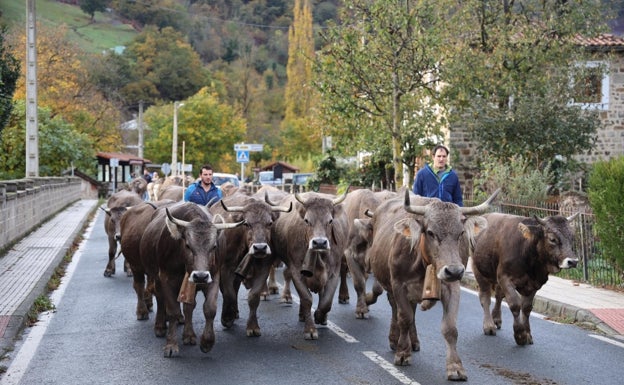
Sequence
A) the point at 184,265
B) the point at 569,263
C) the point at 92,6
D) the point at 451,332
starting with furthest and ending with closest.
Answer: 1. the point at 92,6
2. the point at 569,263
3. the point at 184,265
4. the point at 451,332

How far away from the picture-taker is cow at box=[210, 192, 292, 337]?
11039 mm

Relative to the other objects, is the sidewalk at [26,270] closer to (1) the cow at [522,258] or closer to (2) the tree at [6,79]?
(2) the tree at [6,79]

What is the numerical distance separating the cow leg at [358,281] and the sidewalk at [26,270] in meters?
4.31

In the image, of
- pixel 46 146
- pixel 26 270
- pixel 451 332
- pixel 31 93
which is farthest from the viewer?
pixel 46 146

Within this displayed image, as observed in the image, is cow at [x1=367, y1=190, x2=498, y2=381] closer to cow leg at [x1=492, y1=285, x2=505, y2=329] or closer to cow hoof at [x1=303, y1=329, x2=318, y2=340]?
cow hoof at [x1=303, y1=329, x2=318, y2=340]

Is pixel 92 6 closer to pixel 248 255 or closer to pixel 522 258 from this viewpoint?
pixel 248 255

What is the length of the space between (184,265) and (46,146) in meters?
44.3

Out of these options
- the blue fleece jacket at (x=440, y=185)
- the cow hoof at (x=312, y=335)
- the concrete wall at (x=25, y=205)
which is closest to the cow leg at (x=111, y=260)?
the concrete wall at (x=25, y=205)

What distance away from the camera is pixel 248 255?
37.1ft

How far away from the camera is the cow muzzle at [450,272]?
27.7 ft

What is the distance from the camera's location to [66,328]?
37.5ft

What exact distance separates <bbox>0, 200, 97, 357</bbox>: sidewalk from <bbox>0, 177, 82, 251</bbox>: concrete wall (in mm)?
334

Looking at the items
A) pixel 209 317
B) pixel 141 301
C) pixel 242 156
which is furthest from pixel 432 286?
pixel 242 156

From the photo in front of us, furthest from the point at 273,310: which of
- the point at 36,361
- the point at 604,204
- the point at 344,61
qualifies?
the point at 344,61
